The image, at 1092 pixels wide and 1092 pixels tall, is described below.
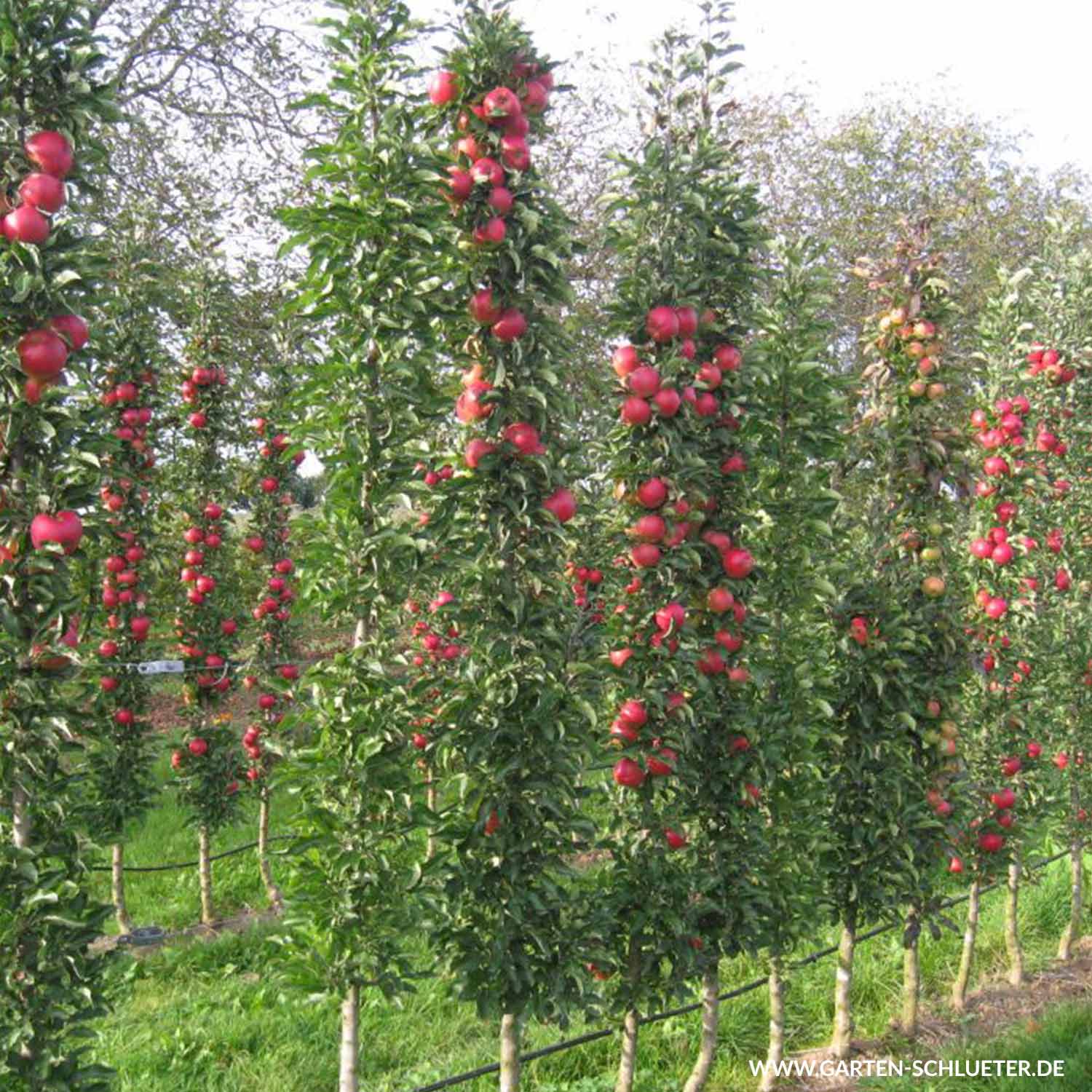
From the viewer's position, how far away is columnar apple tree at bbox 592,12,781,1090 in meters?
3.41

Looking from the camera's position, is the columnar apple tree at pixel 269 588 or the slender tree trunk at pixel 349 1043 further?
the columnar apple tree at pixel 269 588

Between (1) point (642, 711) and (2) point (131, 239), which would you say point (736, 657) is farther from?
(2) point (131, 239)

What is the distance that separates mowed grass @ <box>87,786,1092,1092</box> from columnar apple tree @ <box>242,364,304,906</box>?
3.49 feet

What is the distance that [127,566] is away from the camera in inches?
222

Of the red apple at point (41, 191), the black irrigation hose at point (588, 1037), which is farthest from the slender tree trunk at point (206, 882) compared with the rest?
the red apple at point (41, 191)

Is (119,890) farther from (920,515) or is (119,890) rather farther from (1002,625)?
(1002,625)

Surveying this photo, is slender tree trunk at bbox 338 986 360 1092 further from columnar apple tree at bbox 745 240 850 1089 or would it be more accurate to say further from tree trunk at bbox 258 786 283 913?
tree trunk at bbox 258 786 283 913

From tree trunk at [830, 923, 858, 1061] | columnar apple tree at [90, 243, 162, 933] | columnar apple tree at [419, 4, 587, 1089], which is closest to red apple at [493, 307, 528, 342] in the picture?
columnar apple tree at [419, 4, 587, 1089]

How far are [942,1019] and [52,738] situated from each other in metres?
4.75

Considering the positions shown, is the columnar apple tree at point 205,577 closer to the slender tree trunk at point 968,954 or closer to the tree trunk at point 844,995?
the tree trunk at point 844,995

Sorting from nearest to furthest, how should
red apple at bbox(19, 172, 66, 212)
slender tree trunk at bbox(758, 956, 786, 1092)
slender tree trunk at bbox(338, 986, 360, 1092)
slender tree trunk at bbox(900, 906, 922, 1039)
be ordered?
1. red apple at bbox(19, 172, 66, 212)
2. slender tree trunk at bbox(338, 986, 360, 1092)
3. slender tree trunk at bbox(758, 956, 786, 1092)
4. slender tree trunk at bbox(900, 906, 922, 1039)

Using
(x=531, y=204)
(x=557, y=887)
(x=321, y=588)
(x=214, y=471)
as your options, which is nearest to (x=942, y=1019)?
(x=557, y=887)

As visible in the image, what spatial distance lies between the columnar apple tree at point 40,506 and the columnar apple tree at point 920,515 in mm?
3257

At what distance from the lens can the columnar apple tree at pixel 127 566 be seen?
5.47m
